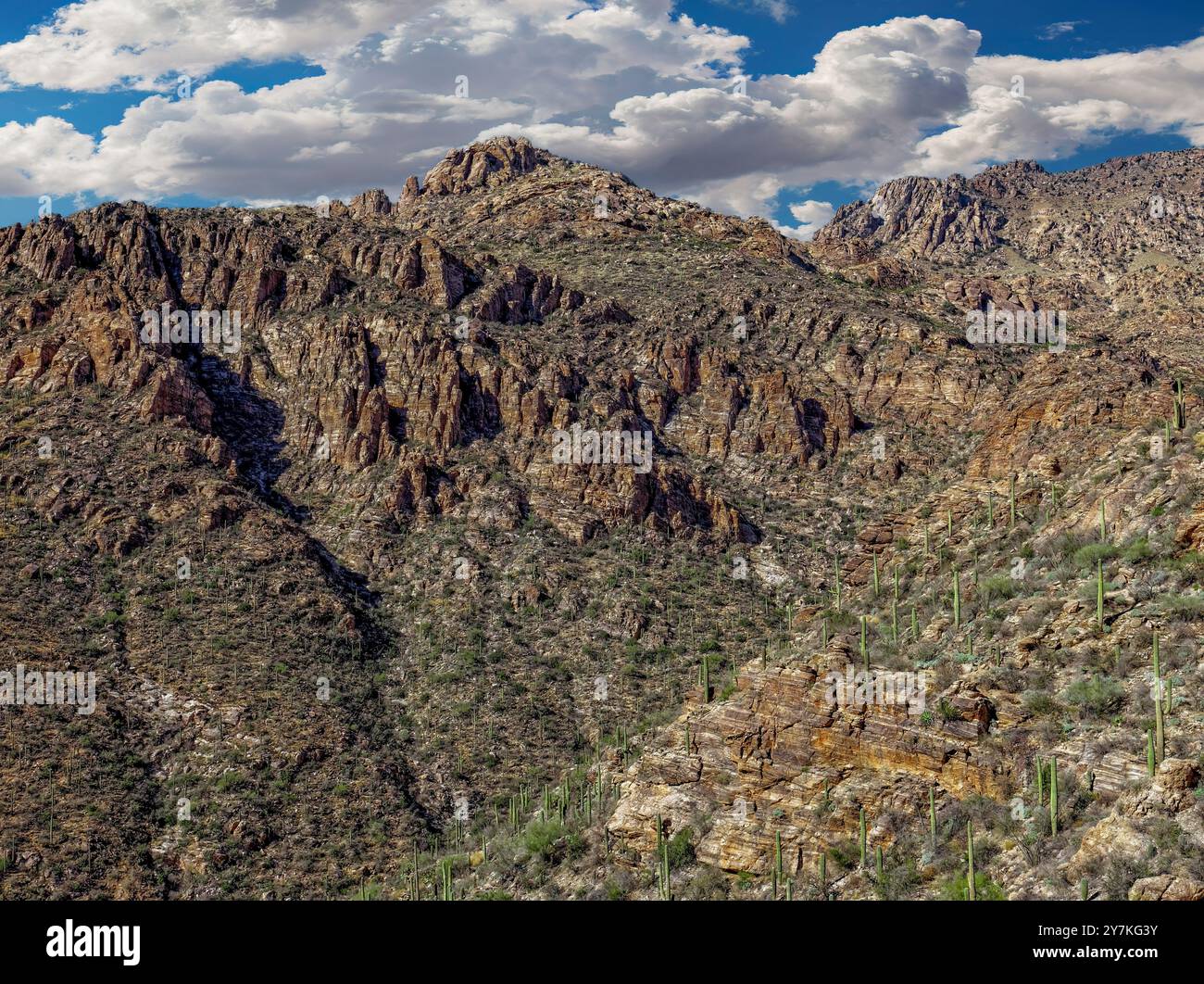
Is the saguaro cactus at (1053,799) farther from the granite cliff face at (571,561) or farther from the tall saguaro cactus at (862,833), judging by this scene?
the tall saguaro cactus at (862,833)

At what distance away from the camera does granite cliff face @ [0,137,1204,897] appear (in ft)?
136

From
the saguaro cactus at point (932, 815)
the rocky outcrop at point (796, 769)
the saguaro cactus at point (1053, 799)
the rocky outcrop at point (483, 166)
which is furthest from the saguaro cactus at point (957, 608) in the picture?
the rocky outcrop at point (483, 166)

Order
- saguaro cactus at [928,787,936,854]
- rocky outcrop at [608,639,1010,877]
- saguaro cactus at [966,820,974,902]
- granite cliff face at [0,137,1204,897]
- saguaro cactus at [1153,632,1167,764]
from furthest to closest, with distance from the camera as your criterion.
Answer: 1. granite cliff face at [0,137,1204,897]
2. rocky outcrop at [608,639,1010,877]
3. saguaro cactus at [928,787,936,854]
4. saguaro cactus at [1153,632,1167,764]
5. saguaro cactus at [966,820,974,902]

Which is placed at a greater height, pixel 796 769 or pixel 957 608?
pixel 957 608

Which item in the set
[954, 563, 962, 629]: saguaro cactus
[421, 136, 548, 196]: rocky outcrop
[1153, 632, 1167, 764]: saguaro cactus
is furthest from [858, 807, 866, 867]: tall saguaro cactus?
[421, 136, 548, 196]: rocky outcrop

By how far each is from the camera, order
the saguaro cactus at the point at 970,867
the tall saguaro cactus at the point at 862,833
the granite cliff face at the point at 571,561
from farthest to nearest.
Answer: the granite cliff face at the point at 571,561 < the tall saguaro cactus at the point at 862,833 < the saguaro cactus at the point at 970,867

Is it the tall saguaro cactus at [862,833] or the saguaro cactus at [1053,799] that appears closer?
the saguaro cactus at [1053,799]

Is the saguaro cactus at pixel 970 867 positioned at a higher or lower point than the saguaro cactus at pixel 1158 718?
lower

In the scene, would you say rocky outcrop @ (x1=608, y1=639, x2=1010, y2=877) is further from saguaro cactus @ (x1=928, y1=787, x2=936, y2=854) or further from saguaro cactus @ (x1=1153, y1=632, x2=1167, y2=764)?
saguaro cactus @ (x1=1153, y1=632, x2=1167, y2=764)

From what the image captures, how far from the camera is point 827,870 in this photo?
39.8 meters

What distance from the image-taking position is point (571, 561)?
9712cm

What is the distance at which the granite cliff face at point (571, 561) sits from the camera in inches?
1635

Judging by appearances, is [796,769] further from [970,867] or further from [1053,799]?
[1053,799]

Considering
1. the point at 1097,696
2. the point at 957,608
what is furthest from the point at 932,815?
the point at 957,608
